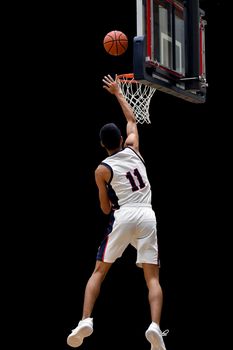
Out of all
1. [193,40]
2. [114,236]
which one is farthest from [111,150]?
[193,40]

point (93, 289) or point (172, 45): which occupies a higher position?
point (172, 45)

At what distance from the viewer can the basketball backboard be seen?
26.7 feet

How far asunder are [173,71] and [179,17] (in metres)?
0.66

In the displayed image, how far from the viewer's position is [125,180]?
8.41m

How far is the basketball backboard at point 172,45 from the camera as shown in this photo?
8.13 metres

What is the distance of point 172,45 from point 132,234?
196 cm

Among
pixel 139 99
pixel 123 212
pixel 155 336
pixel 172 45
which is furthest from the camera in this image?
pixel 139 99

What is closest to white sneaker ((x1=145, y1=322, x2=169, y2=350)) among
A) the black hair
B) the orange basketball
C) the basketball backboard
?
the black hair

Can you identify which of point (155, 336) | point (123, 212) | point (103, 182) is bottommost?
point (155, 336)

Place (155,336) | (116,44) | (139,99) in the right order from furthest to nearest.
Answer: (139,99) < (116,44) < (155,336)

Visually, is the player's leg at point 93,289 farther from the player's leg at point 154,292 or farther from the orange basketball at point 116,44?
the orange basketball at point 116,44

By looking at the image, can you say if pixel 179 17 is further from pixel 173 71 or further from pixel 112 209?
pixel 112 209

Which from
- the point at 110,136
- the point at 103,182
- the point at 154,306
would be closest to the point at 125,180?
the point at 103,182

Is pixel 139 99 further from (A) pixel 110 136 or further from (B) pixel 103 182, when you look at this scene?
(B) pixel 103 182
